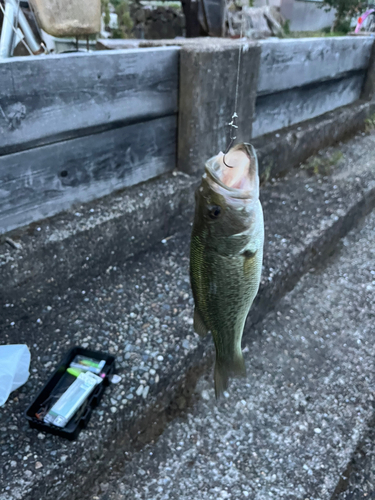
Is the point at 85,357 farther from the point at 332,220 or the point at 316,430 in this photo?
the point at 332,220

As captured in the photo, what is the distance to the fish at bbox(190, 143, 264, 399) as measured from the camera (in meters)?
1.18

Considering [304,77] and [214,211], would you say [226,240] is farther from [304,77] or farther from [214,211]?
[304,77]

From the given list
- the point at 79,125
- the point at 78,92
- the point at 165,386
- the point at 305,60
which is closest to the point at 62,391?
the point at 165,386

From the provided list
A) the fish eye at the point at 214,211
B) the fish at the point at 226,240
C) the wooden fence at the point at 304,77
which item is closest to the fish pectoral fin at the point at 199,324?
the fish at the point at 226,240

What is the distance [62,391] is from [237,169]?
1.29 metres

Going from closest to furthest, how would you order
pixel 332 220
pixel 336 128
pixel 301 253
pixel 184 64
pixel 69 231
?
pixel 69 231
pixel 184 64
pixel 301 253
pixel 332 220
pixel 336 128

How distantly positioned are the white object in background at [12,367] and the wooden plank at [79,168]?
69 centimetres

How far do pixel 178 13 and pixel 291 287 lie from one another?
25.4 ft

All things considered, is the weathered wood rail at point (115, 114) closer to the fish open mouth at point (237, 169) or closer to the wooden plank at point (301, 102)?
the wooden plank at point (301, 102)

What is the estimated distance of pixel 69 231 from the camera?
2.31 m

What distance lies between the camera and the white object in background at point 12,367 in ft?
5.73

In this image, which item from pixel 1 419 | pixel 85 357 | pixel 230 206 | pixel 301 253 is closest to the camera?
pixel 230 206

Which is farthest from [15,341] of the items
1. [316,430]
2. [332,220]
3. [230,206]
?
[332,220]

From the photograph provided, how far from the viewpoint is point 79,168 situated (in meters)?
2.40
